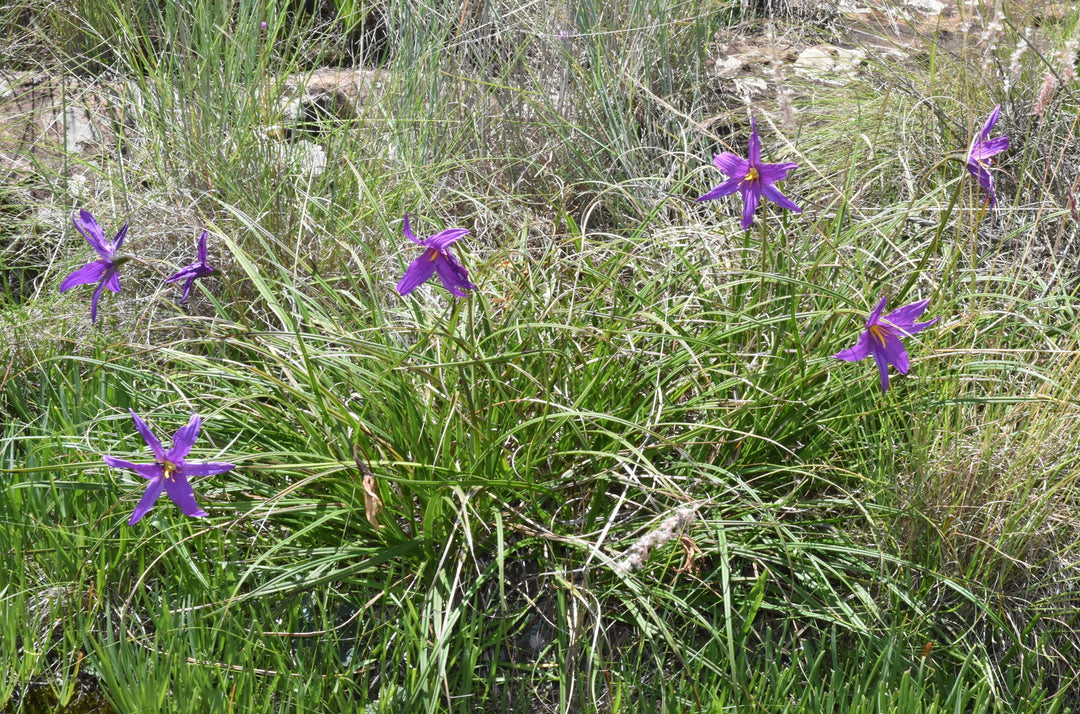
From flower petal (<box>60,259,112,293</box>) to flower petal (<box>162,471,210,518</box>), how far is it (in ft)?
1.85

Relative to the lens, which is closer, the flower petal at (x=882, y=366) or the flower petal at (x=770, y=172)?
the flower petal at (x=882, y=366)

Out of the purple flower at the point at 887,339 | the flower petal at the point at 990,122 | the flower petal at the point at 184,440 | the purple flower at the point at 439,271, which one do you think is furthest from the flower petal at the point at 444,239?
the flower petal at the point at 990,122

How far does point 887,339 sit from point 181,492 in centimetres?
134

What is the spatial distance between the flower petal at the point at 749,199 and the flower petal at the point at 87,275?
1.36 metres

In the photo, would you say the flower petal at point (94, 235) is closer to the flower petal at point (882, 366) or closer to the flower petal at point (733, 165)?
the flower petal at point (733, 165)

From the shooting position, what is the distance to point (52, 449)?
7.73 feet

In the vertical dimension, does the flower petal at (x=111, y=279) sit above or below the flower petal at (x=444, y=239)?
below

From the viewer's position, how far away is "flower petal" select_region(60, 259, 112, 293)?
6.56 ft

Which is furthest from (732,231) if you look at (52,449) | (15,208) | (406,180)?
(15,208)

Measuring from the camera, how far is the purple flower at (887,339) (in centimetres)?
178

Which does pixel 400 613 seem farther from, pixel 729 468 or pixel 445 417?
pixel 729 468

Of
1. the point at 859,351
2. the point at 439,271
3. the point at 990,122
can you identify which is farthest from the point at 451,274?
the point at 990,122

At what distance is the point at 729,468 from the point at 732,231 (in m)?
0.91

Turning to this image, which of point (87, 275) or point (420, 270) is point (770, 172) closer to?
point (420, 270)
